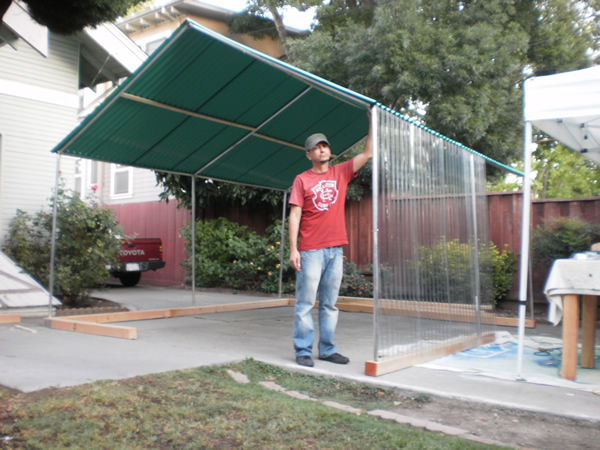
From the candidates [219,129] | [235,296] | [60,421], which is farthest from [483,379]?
[235,296]

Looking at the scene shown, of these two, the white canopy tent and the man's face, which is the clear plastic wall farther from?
the white canopy tent

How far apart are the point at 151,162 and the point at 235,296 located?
4495mm

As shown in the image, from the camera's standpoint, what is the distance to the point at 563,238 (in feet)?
25.7

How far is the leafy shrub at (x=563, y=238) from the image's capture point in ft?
25.3

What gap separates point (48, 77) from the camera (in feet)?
36.5

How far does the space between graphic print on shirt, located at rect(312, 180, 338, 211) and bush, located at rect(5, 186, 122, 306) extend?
4642 mm

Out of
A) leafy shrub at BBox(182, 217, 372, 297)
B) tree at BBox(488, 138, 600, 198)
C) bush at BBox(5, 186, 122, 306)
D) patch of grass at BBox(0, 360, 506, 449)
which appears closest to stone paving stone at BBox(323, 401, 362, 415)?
patch of grass at BBox(0, 360, 506, 449)

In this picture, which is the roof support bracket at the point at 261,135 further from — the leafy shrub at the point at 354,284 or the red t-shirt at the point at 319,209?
the leafy shrub at the point at 354,284

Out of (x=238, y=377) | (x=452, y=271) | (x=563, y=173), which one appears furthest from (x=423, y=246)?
(x=563, y=173)

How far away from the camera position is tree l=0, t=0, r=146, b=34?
393 centimetres

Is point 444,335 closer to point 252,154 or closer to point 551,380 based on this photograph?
point 551,380

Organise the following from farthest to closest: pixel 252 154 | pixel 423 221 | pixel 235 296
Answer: pixel 235 296, pixel 252 154, pixel 423 221

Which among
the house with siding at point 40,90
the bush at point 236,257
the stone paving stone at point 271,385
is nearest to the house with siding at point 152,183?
the bush at point 236,257

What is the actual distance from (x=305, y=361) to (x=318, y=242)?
3.37ft
